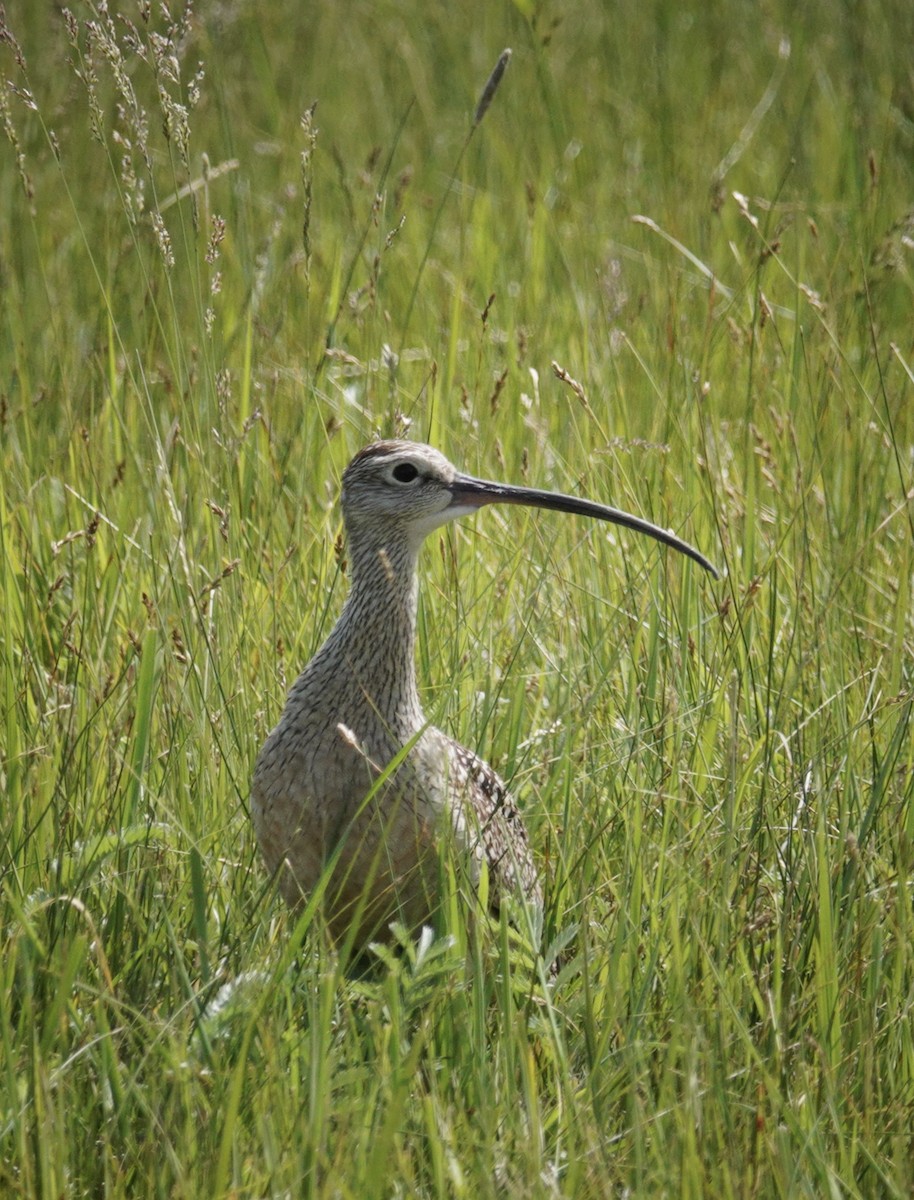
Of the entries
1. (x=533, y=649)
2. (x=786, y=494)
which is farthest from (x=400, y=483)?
(x=786, y=494)

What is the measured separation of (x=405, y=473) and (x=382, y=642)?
35cm

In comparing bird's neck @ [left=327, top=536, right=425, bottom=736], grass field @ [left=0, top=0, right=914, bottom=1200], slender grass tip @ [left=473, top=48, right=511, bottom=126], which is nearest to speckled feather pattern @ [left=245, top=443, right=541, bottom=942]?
bird's neck @ [left=327, top=536, right=425, bottom=736]

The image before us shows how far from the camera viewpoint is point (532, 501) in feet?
10.8

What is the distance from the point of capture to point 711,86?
6965 mm

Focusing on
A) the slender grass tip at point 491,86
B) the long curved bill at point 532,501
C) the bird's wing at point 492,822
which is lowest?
the bird's wing at point 492,822

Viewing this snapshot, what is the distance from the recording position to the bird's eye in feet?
10.9

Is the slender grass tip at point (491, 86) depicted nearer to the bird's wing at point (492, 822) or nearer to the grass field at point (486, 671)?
the grass field at point (486, 671)

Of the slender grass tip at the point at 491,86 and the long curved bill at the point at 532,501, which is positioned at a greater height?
the slender grass tip at the point at 491,86

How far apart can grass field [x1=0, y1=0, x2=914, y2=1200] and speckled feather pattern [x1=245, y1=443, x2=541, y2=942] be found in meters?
0.12

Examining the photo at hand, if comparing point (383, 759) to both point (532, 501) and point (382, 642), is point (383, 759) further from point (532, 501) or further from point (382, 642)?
point (532, 501)

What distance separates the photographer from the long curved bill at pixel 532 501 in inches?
130

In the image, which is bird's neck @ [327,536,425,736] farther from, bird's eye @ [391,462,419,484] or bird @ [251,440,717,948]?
bird's eye @ [391,462,419,484]

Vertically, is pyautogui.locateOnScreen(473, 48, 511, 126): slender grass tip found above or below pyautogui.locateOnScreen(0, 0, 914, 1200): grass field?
above

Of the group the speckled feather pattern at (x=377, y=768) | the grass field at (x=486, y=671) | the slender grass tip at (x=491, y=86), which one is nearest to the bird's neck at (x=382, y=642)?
the speckled feather pattern at (x=377, y=768)
